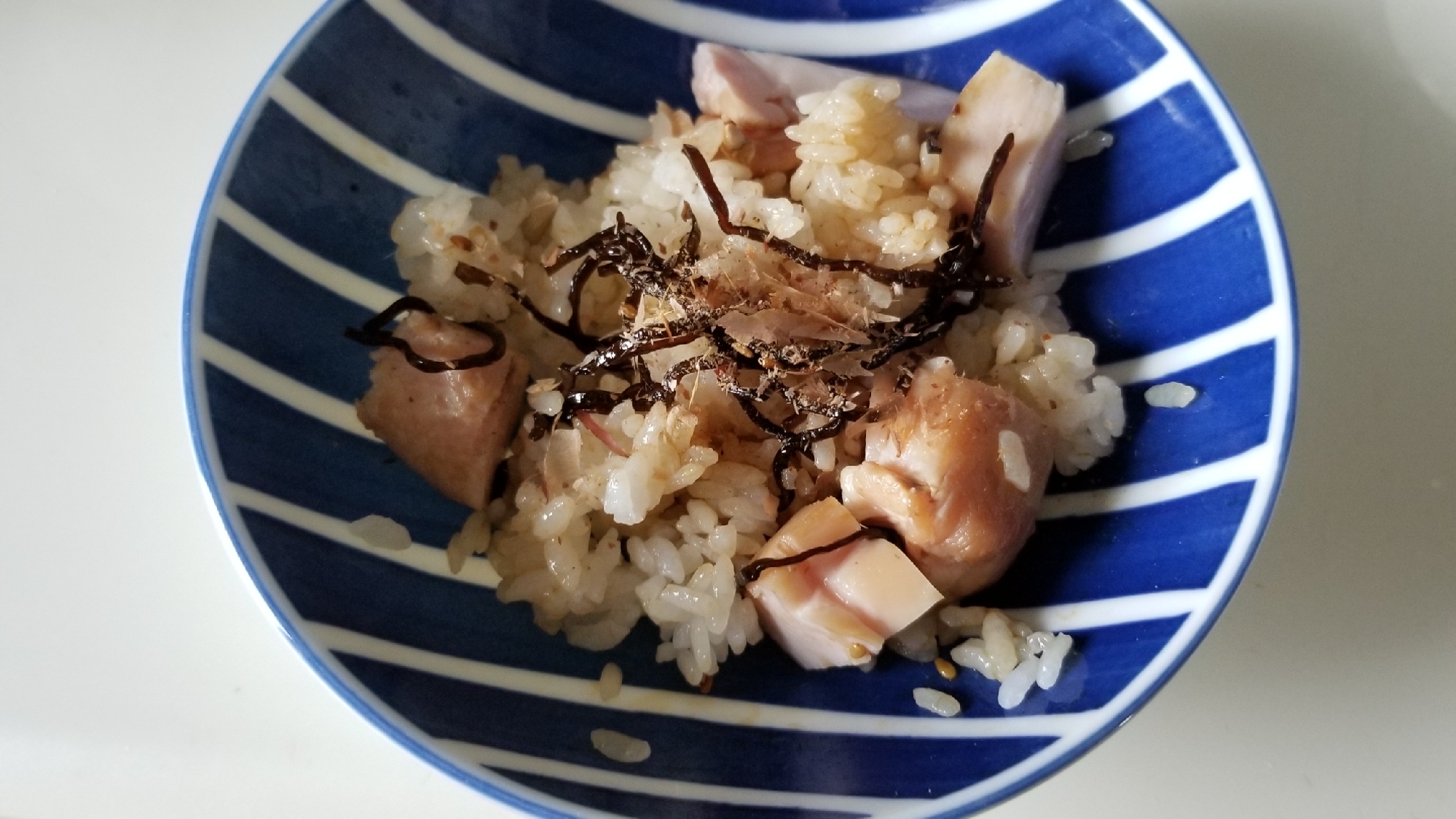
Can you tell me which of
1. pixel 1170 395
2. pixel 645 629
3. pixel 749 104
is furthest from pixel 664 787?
pixel 749 104

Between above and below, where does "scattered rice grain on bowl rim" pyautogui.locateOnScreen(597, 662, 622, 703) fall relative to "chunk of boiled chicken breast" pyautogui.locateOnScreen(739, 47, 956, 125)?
below

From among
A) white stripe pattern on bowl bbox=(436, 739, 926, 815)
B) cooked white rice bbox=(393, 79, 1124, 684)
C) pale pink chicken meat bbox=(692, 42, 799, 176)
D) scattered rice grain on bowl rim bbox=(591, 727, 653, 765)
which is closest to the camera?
white stripe pattern on bowl bbox=(436, 739, 926, 815)

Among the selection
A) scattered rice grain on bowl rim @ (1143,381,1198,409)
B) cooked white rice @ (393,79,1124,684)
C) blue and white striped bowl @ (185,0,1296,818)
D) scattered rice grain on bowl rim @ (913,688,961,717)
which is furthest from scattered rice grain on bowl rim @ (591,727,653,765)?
scattered rice grain on bowl rim @ (1143,381,1198,409)

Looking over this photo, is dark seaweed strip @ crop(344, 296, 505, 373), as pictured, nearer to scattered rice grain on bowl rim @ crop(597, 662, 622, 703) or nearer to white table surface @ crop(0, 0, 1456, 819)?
white table surface @ crop(0, 0, 1456, 819)

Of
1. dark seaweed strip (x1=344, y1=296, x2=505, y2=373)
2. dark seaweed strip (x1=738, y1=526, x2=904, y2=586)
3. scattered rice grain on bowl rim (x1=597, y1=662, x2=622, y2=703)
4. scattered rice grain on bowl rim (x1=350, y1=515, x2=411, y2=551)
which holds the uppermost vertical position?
dark seaweed strip (x1=344, y1=296, x2=505, y2=373)

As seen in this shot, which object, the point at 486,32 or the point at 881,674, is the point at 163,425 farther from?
the point at 881,674

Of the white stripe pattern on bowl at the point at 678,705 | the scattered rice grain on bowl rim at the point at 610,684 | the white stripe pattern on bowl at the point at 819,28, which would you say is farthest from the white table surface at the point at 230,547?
the white stripe pattern on bowl at the point at 819,28

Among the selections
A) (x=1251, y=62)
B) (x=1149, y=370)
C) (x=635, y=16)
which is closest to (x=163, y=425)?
(x=635, y=16)
